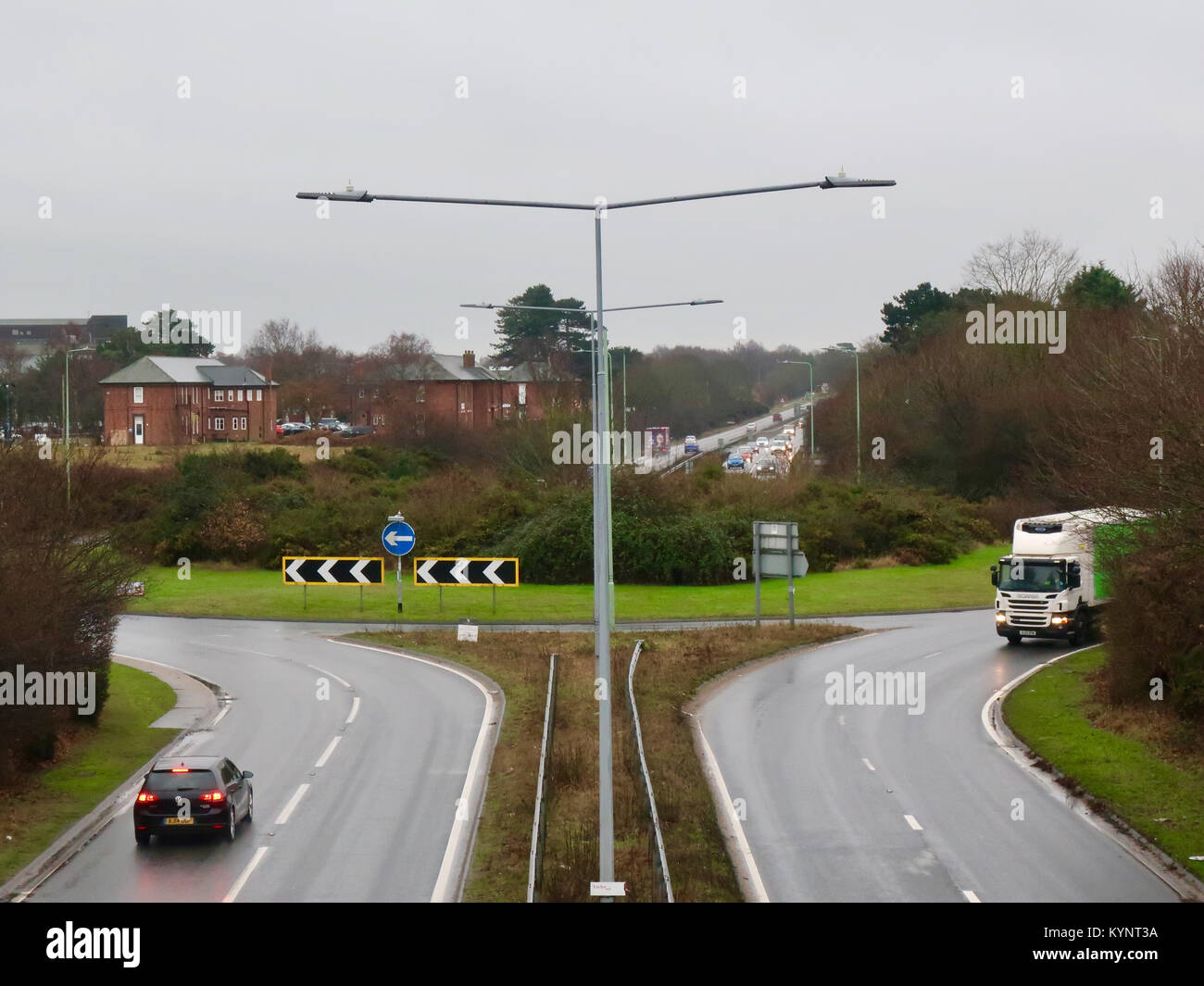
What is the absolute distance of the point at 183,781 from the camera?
57.0 ft

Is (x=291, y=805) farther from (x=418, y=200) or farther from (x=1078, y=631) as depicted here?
(x=1078, y=631)

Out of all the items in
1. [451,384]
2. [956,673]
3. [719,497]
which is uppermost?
[451,384]

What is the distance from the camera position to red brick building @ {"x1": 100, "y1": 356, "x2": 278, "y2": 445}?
93.6 metres

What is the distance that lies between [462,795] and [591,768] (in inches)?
81.5

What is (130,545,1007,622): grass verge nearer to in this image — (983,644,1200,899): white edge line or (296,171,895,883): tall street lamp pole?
(983,644,1200,899): white edge line

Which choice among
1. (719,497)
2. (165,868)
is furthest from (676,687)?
(719,497)

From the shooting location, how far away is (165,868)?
53.4 feet

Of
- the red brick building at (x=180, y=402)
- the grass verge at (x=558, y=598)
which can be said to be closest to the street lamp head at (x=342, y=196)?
the grass verge at (x=558, y=598)

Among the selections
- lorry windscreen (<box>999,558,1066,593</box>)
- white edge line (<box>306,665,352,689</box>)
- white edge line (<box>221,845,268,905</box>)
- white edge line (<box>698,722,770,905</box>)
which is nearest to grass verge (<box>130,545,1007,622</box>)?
white edge line (<box>306,665,352,689</box>)

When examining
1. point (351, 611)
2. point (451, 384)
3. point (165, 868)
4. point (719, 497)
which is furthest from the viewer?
point (451, 384)

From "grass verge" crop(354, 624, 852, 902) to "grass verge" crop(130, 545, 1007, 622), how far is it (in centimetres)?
762

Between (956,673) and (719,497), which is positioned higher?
(719,497)
